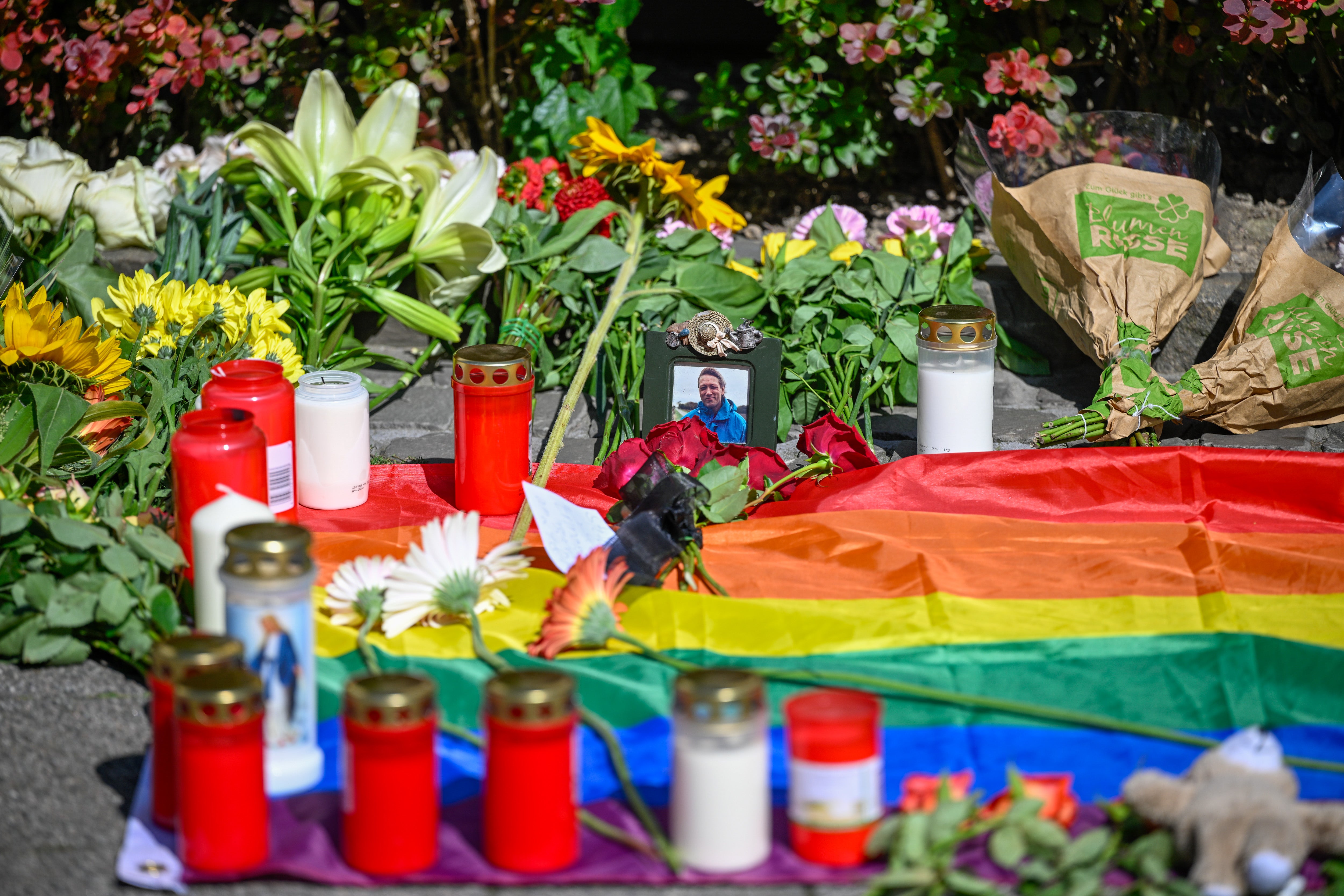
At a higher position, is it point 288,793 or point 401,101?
point 401,101

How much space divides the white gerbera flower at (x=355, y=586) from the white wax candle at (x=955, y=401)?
1004 mm

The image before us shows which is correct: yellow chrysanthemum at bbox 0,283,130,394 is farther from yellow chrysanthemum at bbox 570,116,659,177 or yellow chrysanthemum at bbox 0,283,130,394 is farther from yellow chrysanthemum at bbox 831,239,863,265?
yellow chrysanthemum at bbox 831,239,863,265

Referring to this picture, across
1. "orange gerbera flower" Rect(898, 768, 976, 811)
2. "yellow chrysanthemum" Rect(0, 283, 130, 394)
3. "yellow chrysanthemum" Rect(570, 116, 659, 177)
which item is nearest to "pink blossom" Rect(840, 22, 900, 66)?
"yellow chrysanthemum" Rect(570, 116, 659, 177)

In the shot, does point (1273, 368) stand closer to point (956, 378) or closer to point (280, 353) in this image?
point (956, 378)

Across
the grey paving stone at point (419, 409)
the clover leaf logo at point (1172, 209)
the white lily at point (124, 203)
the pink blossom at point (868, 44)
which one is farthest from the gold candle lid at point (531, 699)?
the pink blossom at point (868, 44)

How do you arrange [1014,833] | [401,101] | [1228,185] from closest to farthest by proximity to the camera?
[1014,833] < [401,101] < [1228,185]

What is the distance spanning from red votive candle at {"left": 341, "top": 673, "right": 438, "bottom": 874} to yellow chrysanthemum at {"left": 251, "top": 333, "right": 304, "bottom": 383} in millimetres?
1094

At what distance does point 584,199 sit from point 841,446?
0.94 m

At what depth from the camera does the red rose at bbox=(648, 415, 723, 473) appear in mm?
2115

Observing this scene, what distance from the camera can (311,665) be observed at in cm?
140

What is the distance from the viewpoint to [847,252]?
281 cm

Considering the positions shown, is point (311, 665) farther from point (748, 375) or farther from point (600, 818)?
Answer: point (748, 375)

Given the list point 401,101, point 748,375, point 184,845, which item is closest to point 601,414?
point 748,375

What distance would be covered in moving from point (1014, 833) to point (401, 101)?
2.09 meters
